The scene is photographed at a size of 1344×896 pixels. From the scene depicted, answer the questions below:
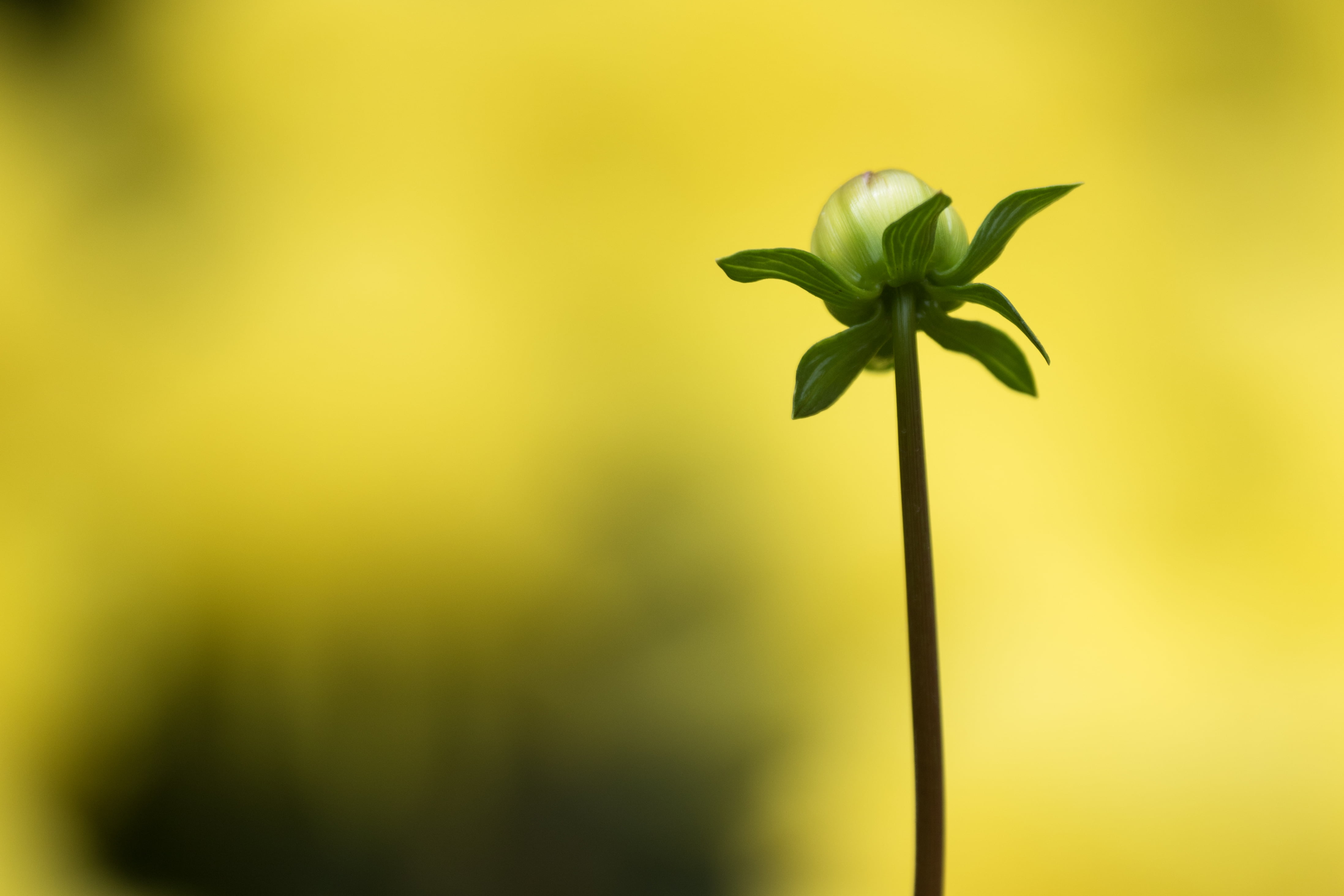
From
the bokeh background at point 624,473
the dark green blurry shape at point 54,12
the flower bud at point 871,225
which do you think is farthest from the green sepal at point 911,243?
the dark green blurry shape at point 54,12

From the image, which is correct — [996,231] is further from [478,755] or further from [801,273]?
[478,755]

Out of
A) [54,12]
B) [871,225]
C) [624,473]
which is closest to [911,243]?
[871,225]

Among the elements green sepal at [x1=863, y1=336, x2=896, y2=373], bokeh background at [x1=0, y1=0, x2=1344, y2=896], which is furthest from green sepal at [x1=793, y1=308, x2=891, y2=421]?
bokeh background at [x1=0, y1=0, x2=1344, y2=896]

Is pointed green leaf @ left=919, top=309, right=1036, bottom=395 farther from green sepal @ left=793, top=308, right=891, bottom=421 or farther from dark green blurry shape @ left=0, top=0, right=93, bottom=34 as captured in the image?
dark green blurry shape @ left=0, top=0, right=93, bottom=34

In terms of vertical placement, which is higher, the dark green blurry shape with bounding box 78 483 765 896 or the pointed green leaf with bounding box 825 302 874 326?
the pointed green leaf with bounding box 825 302 874 326

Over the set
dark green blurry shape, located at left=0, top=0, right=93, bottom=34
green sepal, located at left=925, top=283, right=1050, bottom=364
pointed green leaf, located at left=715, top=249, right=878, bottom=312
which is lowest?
green sepal, located at left=925, top=283, right=1050, bottom=364

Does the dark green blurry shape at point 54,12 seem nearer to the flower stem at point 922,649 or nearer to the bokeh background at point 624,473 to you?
the bokeh background at point 624,473

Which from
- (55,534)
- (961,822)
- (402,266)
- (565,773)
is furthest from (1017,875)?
(55,534)
